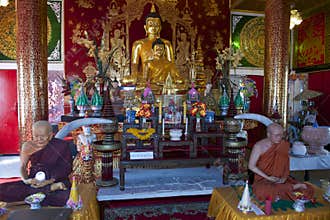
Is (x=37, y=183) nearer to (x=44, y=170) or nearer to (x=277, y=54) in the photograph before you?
(x=44, y=170)

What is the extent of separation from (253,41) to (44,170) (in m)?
6.28

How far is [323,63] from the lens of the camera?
6328 millimetres

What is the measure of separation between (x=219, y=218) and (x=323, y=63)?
222 inches

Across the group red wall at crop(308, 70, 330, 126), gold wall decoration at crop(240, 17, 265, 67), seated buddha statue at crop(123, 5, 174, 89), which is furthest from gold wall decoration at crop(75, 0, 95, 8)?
red wall at crop(308, 70, 330, 126)

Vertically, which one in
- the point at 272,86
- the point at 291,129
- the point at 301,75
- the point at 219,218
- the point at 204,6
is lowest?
the point at 219,218

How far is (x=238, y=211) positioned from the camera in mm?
2082

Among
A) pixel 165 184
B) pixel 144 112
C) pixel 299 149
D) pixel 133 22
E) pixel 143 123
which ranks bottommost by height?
pixel 165 184

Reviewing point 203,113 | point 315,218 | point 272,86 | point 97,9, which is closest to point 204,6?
point 97,9

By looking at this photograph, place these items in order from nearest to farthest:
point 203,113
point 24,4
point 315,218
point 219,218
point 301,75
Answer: point 315,218 < point 219,218 < point 203,113 < point 24,4 < point 301,75

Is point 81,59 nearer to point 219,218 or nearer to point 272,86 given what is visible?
point 272,86

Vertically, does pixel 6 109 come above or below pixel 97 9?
below

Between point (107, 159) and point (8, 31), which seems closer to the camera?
point (107, 159)

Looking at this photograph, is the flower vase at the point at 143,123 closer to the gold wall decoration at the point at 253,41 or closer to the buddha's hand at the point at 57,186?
the buddha's hand at the point at 57,186

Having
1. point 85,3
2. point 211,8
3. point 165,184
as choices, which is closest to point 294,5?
point 211,8
